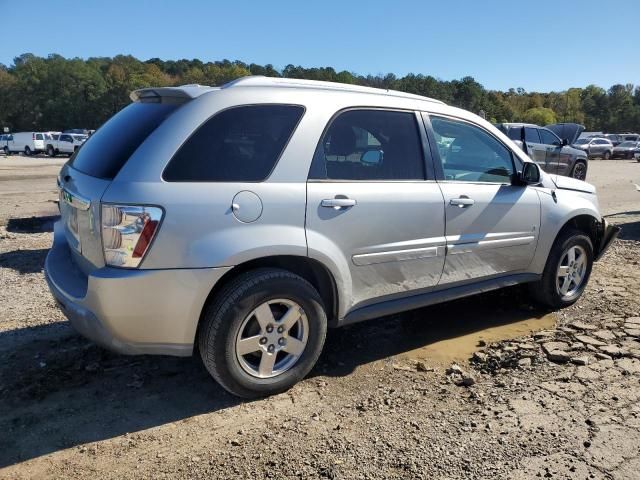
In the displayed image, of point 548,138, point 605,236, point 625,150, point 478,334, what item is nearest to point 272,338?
point 478,334

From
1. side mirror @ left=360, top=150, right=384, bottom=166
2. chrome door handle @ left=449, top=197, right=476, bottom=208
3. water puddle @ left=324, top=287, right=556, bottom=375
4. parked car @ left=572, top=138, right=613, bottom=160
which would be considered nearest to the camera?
side mirror @ left=360, top=150, right=384, bottom=166

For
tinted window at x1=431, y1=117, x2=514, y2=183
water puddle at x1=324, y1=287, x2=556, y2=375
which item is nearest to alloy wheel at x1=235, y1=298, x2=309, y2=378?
water puddle at x1=324, y1=287, x2=556, y2=375

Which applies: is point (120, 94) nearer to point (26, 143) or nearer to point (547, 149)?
point (26, 143)

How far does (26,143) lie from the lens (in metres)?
41.1

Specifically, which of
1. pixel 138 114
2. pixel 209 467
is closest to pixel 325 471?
pixel 209 467

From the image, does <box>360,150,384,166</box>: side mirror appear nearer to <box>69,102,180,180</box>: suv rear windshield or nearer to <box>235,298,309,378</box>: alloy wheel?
<box>235,298,309,378</box>: alloy wheel

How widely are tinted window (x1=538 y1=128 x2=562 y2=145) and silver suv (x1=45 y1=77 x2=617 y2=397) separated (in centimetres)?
1255

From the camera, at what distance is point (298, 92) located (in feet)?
10.7

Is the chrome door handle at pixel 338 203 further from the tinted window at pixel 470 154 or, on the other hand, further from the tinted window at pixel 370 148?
the tinted window at pixel 470 154

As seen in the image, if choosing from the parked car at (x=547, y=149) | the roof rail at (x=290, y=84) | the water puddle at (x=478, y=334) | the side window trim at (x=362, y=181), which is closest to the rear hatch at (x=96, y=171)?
Answer: the roof rail at (x=290, y=84)

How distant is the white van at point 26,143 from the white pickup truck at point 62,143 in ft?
1.86

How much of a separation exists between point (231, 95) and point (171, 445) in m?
2.01

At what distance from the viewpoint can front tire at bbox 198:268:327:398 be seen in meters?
2.90

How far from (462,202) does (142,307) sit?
2.37m
